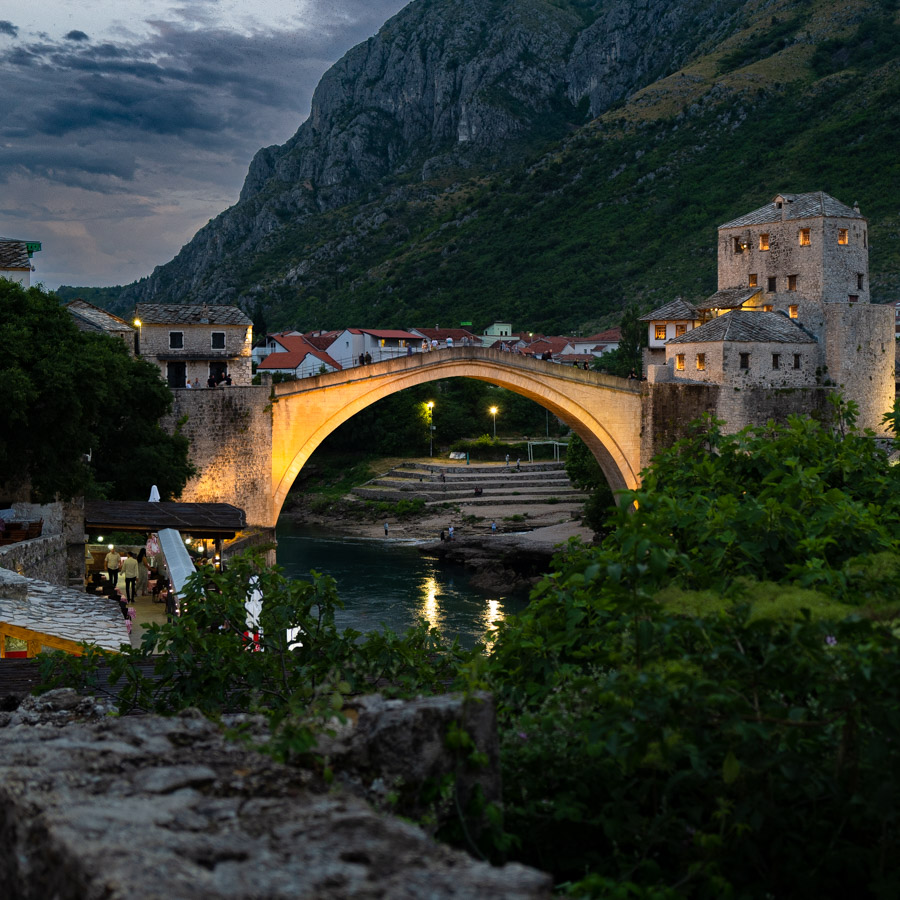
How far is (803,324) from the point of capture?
2777 centimetres

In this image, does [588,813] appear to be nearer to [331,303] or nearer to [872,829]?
[872,829]

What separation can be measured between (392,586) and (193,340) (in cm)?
909

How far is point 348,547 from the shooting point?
123 feet

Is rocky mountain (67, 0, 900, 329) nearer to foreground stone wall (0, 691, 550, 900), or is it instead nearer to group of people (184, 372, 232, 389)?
group of people (184, 372, 232, 389)

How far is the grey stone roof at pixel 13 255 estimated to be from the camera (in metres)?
22.0

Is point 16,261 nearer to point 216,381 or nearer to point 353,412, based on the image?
point 216,381

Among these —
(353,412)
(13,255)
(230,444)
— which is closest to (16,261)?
(13,255)

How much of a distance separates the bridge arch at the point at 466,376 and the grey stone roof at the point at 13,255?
6236 mm

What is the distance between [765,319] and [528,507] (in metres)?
18.4

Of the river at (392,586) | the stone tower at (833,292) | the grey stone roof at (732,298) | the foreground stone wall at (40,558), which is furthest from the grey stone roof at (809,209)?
the foreground stone wall at (40,558)

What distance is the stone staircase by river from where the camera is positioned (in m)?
44.0

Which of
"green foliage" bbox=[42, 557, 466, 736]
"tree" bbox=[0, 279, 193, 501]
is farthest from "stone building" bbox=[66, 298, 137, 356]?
"green foliage" bbox=[42, 557, 466, 736]

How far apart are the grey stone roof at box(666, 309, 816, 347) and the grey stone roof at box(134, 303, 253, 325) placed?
41.2 feet

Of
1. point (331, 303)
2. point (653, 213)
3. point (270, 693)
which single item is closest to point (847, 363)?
Result: point (270, 693)
